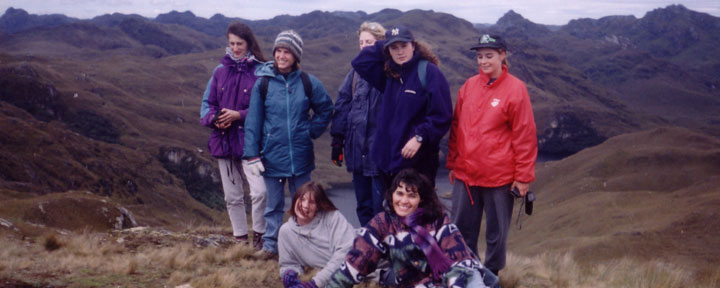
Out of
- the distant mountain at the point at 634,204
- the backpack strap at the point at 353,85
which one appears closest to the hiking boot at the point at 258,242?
the backpack strap at the point at 353,85

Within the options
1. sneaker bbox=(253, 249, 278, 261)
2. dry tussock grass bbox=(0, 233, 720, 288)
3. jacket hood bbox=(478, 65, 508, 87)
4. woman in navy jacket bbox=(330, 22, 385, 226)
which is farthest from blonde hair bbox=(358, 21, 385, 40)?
sneaker bbox=(253, 249, 278, 261)

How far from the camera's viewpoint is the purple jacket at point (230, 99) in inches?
247

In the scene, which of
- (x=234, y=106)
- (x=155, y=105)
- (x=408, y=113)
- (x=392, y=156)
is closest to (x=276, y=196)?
(x=234, y=106)

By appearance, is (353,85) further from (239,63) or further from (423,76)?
(239,63)

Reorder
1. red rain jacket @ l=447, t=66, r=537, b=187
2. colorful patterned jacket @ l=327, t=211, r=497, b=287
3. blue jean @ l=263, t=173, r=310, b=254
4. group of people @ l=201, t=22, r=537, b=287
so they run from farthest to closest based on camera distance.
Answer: blue jean @ l=263, t=173, r=310, b=254 < red rain jacket @ l=447, t=66, r=537, b=187 < group of people @ l=201, t=22, r=537, b=287 < colorful patterned jacket @ l=327, t=211, r=497, b=287

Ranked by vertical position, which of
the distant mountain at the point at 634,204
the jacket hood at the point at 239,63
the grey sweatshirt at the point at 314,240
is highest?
the jacket hood at the point at 239,63

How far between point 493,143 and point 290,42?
→ 229 cm

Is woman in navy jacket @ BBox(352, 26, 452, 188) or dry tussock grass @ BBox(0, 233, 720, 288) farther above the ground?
woman in navy jacket @ BBox(352, 26, 452, 188)

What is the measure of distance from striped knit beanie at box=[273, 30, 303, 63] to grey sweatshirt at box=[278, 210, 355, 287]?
1.72 m

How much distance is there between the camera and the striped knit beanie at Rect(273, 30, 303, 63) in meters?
5.79

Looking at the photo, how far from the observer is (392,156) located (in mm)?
5082

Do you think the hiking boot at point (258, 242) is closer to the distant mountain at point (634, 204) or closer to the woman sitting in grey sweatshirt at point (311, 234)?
the woman sitting in grey sweatshirt at point (311, 234)

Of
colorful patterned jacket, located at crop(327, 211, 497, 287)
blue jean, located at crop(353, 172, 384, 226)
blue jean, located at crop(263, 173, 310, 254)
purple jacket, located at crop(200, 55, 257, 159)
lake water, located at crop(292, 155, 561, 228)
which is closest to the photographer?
colorful patterned jacket, located at crop(327, 211, 497, 287)

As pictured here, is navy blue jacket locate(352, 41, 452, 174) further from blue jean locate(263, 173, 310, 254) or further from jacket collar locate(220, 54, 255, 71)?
jacket collar locate(220, 54, 255, 71)
